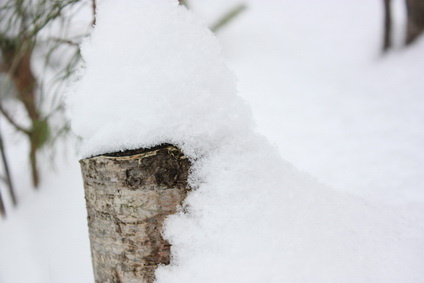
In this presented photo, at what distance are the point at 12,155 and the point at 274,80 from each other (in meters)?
3.41

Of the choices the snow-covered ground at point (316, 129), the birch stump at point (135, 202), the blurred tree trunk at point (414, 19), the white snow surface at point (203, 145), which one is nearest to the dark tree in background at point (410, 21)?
the blurred tree trunk at point (414, 19)

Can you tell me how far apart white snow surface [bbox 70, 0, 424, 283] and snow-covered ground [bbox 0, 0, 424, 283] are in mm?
76

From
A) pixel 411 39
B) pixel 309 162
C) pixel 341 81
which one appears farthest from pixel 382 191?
pixel 411 39

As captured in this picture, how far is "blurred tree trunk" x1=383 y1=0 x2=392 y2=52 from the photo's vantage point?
14.5ft

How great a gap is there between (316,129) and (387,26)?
2383 millimetres

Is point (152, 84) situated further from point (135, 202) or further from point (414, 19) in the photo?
point (414, 19)

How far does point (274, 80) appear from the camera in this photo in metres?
4.58

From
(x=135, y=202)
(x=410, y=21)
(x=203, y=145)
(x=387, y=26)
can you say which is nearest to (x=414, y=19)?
(x=410, y=21)

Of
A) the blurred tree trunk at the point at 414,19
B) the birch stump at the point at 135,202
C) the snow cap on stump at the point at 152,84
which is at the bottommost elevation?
the birch stump at the point at 135,202

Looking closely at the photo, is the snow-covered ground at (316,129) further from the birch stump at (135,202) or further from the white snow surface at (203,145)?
the birch stump at (135,202)

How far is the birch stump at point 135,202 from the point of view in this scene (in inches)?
33.3

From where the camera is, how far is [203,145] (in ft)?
2.96

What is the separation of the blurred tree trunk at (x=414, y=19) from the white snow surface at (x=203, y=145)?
167 inches

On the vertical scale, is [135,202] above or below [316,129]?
below
